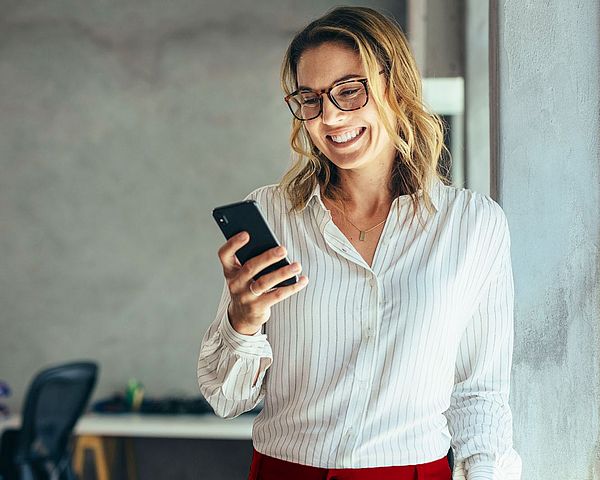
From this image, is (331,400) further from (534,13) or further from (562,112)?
(534,13)

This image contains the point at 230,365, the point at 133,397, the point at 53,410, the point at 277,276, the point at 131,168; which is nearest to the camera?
the point at 277,276

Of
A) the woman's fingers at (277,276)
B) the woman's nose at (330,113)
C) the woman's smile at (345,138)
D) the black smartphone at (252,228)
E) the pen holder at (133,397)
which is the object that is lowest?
the pen holder at (133,397)

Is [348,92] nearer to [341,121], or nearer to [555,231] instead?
[341,121]

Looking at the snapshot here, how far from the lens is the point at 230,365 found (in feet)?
4.58

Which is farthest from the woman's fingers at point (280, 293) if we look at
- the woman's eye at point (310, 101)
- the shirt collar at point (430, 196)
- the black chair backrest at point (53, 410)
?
the black chair backrest at point (53, 410)

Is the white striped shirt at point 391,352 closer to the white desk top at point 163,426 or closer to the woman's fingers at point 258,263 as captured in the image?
the woman's fingers at point 258,263

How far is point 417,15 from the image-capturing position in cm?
379

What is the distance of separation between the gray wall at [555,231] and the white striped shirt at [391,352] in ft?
0.77

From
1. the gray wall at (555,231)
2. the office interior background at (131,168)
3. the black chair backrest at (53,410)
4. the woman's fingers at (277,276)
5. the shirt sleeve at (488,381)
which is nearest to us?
the woman's fingers at (277,276)

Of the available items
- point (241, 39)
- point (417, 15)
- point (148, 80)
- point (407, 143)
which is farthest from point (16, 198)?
point (407, 143)

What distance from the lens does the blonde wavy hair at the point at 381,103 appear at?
1.45 meters

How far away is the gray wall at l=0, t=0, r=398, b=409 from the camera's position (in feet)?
17.0

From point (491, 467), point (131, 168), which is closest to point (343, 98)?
point (491, 467)

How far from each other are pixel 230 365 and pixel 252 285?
6.5 inches
